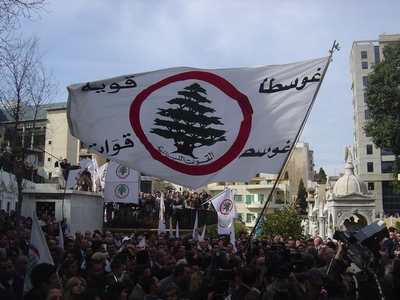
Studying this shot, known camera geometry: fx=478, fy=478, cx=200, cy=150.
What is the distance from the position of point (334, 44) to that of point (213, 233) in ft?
75.8

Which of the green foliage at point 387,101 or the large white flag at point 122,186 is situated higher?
the green foliage at point 387,101

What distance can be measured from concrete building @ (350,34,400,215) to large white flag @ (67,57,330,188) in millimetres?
58137

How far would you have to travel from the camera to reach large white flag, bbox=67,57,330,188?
772 cm

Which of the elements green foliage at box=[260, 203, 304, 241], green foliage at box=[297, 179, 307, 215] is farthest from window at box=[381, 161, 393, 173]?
green foliage at box=[260, 203, 304, 241]

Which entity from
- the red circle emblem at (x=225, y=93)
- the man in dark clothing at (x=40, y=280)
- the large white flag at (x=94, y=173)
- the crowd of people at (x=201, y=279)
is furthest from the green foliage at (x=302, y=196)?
the man in dark clothing at (x=40, y=280)

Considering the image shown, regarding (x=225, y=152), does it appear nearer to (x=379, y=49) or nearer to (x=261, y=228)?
(x=261, y=228)

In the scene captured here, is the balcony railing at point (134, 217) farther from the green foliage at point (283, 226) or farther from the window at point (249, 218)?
the window at point (249, 218)

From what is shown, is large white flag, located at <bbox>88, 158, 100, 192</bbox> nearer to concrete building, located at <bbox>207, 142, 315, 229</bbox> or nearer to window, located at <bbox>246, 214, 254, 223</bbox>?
concrete building, located at <bbox>207, 142, 315, 229</bbox>

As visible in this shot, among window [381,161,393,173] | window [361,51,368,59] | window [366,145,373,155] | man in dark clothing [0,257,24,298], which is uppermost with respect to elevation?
window [361,51,368,59]

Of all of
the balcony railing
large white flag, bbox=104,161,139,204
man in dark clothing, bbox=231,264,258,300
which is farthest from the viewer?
the balcony railing

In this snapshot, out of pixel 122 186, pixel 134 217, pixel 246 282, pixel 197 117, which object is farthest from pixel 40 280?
pixel 134 217

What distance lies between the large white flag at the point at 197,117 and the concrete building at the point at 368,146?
2289 inches

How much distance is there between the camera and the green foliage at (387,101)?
122ft

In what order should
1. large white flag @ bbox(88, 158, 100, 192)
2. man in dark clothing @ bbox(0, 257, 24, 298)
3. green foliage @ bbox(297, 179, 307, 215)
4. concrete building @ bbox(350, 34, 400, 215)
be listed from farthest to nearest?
1. green foliage @ bbox(297, 179, 307, 215)
2. concrete building @ bbox(350, 34, 400, 215)
3. large white flag @ bbox(88, 158, 100, 192)
4. man in dark clothing @ bbox(0, 257, 24, 298)
